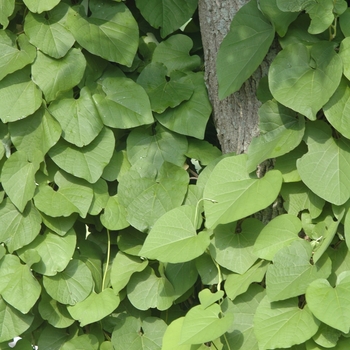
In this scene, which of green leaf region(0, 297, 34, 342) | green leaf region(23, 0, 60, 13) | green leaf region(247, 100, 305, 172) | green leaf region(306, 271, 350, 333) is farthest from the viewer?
green leaf region(0, 297, 34, 342)

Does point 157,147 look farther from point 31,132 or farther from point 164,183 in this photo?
point 31,132

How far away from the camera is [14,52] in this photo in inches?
65.0

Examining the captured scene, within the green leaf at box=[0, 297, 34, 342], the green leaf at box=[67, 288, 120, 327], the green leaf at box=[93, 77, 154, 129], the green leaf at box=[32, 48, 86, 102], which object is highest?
the green leaf at box=[32, 48, 86, 102]

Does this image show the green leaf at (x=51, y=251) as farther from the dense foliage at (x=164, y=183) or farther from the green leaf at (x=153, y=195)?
the green leaf at (x=153, y=195)

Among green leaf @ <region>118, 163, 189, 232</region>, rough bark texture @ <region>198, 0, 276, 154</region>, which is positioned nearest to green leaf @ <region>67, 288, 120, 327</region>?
green leaf @ <region>118, 163, 189, 232</region>

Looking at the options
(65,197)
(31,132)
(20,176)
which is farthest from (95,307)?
(31,132)

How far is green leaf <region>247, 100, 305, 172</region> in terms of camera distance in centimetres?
147

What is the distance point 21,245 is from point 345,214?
977 mm

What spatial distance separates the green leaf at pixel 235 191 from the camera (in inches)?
57.3

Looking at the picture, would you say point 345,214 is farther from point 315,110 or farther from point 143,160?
point 143,160

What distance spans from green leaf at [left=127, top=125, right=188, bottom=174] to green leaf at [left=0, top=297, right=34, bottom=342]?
2.07ft

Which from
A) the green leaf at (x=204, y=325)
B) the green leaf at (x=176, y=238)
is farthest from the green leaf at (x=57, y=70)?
the green leaf at (x=204, y=325)

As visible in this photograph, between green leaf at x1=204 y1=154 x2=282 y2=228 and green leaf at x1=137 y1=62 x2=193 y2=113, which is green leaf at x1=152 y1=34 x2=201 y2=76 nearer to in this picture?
green leaf at x1=137 y1=62 x2=193 y2=113

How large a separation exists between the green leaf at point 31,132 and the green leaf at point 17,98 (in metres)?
0.05
